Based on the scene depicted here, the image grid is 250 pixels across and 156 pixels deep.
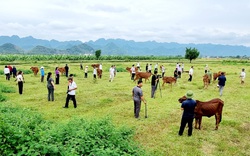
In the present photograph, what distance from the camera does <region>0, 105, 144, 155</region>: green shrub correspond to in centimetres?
572

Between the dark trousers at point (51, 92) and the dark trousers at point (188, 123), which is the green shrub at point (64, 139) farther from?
the dark trousers at point (51, 92)

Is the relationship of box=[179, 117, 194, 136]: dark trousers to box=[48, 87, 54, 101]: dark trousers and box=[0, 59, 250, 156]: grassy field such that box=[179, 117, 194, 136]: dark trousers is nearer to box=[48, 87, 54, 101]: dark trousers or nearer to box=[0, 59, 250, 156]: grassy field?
box=[0, 59, 250, 156]: grassy field

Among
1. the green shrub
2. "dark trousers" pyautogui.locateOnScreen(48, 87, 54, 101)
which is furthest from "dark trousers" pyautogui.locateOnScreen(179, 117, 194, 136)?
"dark trousers" pyautogui.locateOnScreen(48, 87, 54, 101)

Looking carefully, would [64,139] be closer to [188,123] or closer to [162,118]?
[188,123]

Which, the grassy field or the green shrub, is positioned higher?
the green shrub

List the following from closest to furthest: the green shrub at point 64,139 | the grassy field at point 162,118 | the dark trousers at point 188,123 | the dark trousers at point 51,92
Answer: the green shrub at point 64,139 → the grassy field at point 162,118 → the dark trousers at point 188,123 → the dark trousers at point 51,92

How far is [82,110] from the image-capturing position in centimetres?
1391

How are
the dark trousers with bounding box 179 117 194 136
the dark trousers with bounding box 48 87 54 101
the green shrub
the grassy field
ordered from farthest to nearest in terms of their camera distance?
the dark trousers with bounding box 48 87 54 101, the dark trousers with bounding box 179 117 194 136, the grassy field, the green shrub

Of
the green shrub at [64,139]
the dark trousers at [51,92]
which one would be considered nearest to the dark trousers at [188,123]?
the green shrub at [64,139]

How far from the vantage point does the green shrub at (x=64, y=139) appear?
572 cm

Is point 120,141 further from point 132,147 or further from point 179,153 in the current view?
point 179,153

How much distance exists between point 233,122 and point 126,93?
9.02 meters

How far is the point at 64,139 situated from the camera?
7047mm

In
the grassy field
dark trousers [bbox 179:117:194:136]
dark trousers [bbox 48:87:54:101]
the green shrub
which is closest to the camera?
the green shrub
